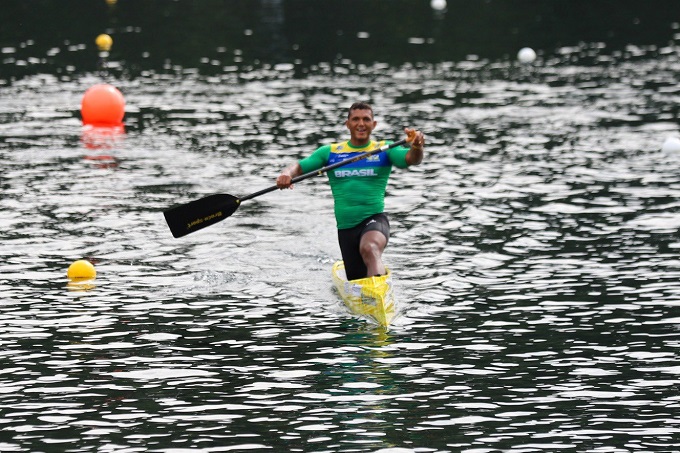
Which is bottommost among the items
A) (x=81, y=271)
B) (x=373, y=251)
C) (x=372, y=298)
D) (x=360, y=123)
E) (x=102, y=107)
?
(x=372, y=298)

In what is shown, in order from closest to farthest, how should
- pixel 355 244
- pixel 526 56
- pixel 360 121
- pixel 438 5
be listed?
pixel 360 121 < pixel 355 244 < pixel 526 56 < pixel 438 5

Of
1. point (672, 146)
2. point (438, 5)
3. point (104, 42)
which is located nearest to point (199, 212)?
point (672, 146)

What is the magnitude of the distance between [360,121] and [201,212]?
2.38 meters

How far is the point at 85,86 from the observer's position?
100ft

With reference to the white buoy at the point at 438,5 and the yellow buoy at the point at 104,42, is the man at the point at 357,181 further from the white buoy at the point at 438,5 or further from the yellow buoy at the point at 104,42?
the white buoy at the point at 438,5

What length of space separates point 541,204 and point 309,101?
1019cm

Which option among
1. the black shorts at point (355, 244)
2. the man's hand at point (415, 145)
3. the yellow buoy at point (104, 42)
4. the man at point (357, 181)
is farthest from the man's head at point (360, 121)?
the yellow buoy at point (104, 42)

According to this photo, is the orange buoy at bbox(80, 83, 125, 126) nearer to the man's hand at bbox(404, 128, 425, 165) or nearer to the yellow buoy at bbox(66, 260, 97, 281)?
the yellow buoy at bbox(66, 260, 97, 281)

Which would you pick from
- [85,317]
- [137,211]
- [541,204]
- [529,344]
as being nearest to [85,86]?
[137,211]

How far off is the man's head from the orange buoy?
1203 centimetres

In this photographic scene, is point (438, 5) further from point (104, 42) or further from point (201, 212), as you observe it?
point (201, 212)

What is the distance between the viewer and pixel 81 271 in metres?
15.6

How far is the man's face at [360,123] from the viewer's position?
48.8ft

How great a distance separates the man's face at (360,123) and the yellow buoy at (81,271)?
11.5ft
